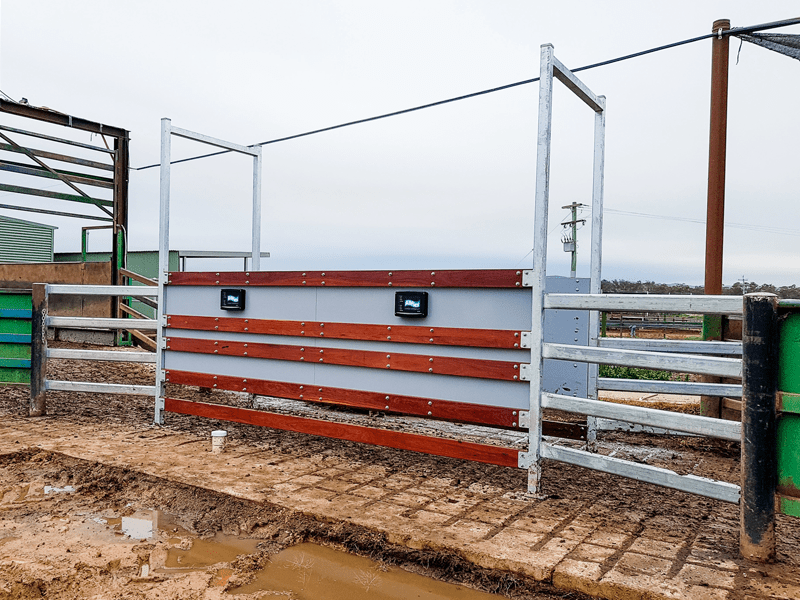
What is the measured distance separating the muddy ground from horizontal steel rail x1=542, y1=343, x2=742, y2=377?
0.95 m

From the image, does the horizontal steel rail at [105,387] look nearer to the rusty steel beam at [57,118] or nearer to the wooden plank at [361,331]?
the wooden plank at [361,331]

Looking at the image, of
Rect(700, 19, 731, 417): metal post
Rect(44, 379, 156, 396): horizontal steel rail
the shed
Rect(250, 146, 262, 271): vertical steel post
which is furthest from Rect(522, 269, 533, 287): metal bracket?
the shed

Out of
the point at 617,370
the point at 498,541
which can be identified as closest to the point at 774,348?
the point at 498,541

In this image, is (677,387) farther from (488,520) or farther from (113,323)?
(113,323)

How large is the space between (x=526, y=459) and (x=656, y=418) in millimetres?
941

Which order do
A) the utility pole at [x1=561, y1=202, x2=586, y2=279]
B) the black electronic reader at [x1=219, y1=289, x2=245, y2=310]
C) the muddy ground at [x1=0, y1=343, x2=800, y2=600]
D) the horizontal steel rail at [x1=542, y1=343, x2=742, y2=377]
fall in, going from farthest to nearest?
the utility pole at [x1=561, y1=202, x2=586, y2=279]
the black electronic reader at [x1=219, y1=289, x2=245, y2=310]
the horizontal steel rail at [x1=542, y1=343, x2=742, y2=377]
the muddy ground at [x1=0, y1=343, x2=800, y2=600]

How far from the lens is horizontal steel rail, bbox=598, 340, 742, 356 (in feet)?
16.8

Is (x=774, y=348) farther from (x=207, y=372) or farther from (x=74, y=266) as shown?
(x=74, y=266)

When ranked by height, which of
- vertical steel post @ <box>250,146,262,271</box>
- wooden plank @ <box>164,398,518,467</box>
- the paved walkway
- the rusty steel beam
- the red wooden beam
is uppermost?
the rusty steel beam

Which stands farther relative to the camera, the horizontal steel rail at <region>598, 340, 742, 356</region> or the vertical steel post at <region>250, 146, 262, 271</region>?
the vertical steel post at <region>250, 146, 262, 271</region>

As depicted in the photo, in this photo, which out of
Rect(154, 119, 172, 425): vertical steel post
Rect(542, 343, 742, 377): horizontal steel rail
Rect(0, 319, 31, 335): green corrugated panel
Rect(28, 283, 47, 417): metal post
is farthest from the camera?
Rect(0, 319, 31, 335): green corrugated panel

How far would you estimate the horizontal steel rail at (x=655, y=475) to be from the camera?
3.29 metres

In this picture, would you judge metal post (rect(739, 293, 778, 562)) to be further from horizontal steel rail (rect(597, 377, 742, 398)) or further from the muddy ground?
horizontal steel rail (rect(597, 377, 742, 398))

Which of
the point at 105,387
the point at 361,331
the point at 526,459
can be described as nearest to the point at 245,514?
the point at 361,331
